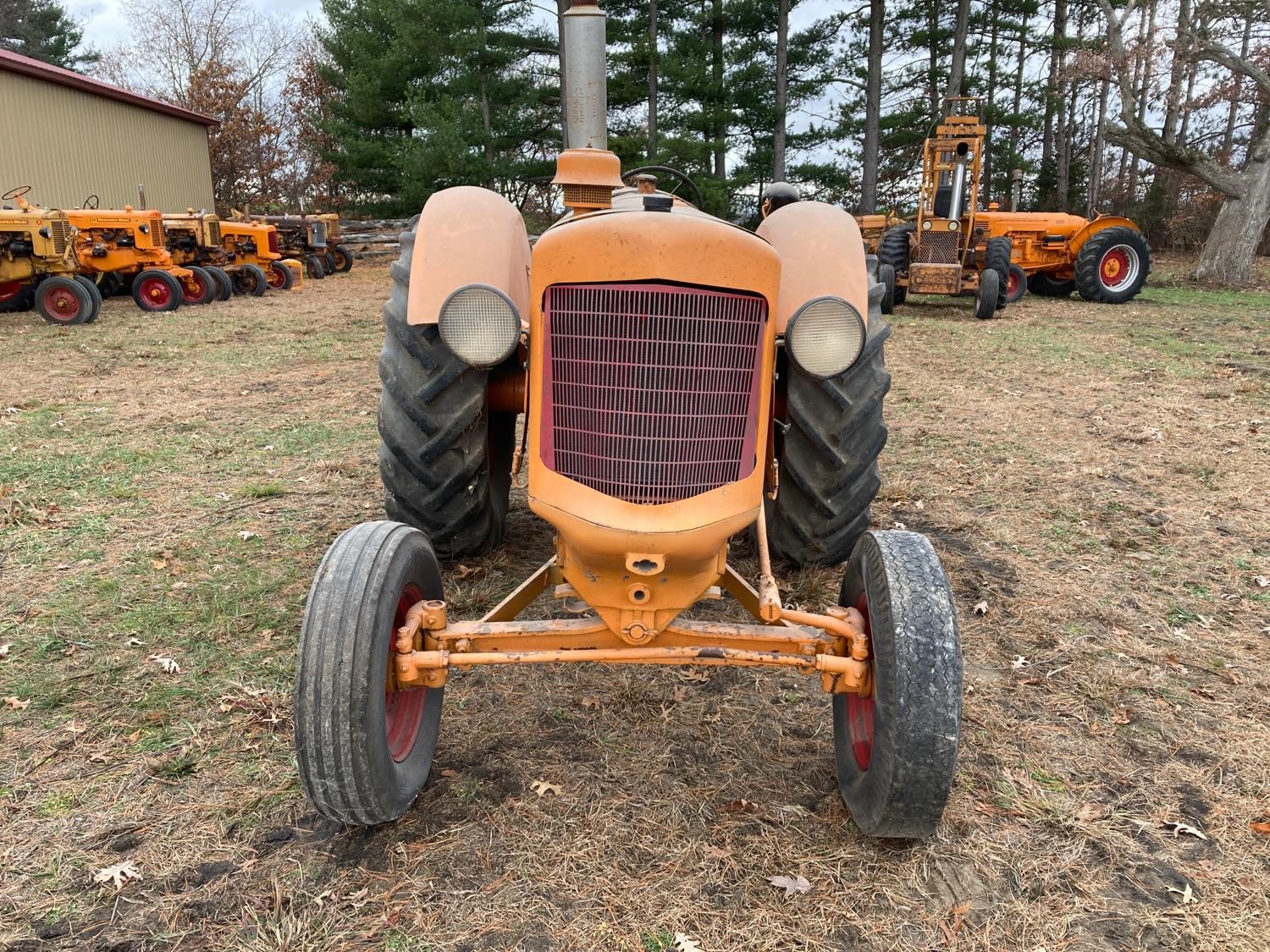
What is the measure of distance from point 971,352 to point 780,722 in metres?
8.02

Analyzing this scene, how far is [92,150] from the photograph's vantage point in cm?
2189

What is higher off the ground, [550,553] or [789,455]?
[789,455]

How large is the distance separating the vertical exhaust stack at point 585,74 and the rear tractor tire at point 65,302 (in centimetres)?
951

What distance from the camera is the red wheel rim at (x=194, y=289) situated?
558 inches

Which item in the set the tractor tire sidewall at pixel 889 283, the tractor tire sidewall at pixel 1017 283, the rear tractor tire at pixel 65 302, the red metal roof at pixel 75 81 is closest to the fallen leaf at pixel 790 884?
the tractor tire sidewall at pixel 889 283

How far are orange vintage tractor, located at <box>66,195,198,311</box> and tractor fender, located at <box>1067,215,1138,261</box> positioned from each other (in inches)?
565

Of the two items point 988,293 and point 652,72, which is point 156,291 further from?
point 652,72


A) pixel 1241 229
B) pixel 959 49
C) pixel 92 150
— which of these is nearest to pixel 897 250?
pixel 1241 229

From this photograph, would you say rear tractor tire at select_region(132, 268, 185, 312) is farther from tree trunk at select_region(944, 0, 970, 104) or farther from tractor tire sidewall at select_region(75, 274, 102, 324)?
tree trunk at select_region(944, 0, 970, 104)

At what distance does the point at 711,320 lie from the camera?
7.36ft

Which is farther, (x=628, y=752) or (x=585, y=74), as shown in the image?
(x=585, y=74)

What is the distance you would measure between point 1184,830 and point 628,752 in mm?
1608

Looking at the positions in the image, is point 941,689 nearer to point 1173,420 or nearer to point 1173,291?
point 1173,420

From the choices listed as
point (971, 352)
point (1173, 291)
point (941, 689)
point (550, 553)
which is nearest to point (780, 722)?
point (941, 689)
